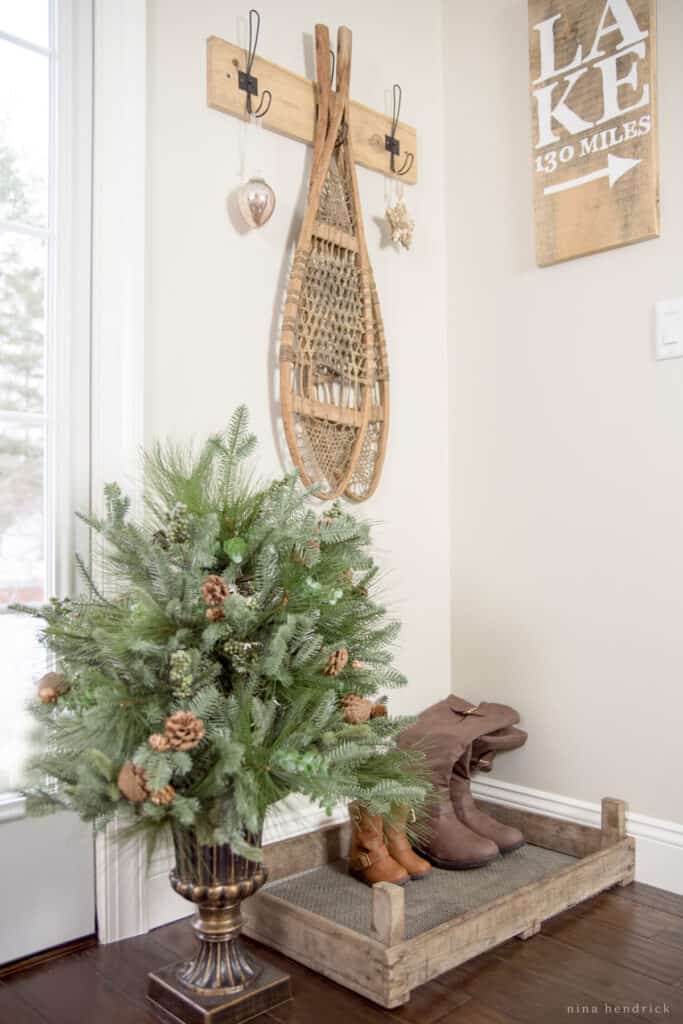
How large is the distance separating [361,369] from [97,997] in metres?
1.34

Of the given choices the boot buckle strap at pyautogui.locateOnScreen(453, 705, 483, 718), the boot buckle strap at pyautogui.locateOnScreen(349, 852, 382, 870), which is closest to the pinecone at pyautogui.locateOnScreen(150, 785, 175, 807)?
the boot buckle strap at pyautogui.locateOnScreen(349, 852, 382, 870)

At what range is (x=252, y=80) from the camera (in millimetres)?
1870

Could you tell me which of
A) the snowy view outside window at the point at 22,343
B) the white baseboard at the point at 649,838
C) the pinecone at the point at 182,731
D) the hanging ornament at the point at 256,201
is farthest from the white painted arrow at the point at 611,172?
the pinecone at the point at 182,731

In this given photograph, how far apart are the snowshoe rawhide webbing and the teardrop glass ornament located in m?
0.11

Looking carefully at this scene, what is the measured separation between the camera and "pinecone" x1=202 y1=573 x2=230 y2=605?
4.03 feet

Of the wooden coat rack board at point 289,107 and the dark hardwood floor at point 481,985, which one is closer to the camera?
the dark hardwood floor at point 481,985

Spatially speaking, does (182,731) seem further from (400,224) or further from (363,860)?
(400,224)

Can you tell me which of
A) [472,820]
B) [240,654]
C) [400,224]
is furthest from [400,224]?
[472,820]

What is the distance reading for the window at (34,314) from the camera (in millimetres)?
1548

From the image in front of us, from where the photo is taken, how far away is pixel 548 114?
2047 mm

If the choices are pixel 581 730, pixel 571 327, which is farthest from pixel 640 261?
pixel 581 730

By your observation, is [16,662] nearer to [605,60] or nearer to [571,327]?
[571,327]

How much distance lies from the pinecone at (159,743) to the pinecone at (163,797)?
1.8 inches

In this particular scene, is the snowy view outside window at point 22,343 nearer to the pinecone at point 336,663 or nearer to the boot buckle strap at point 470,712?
the pinecone at point 336,663
